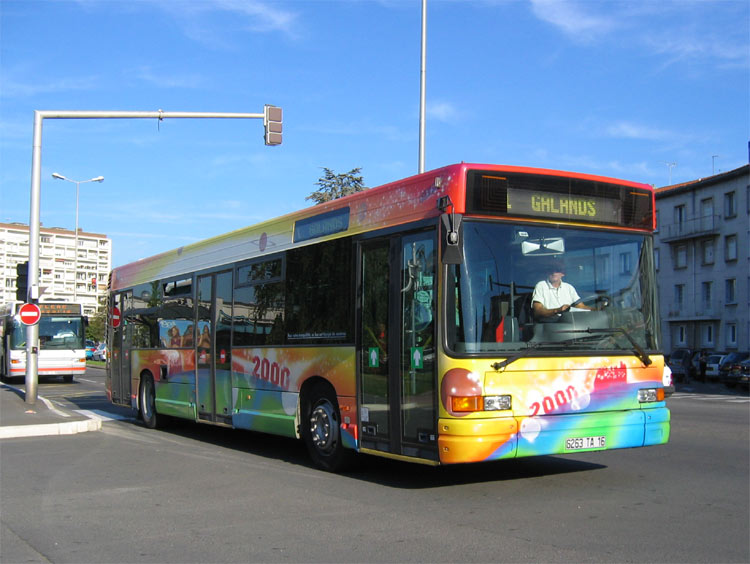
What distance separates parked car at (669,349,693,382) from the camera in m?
42.7

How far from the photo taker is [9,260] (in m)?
148

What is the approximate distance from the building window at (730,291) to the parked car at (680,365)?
1281cm

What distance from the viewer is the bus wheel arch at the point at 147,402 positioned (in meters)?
15.5

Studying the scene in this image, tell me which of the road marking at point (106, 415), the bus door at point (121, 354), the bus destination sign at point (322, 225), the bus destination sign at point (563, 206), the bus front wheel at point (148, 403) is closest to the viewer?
the bus destination sign at point (563, 206)

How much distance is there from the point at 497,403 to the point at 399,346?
1.21 m

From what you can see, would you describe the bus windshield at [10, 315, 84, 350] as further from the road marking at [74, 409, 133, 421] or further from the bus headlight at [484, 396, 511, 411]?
the bus headlight at [484, 396, 511, 411]

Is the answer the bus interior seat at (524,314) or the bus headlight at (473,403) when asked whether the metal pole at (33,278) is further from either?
the bus interior seat at (524,314)

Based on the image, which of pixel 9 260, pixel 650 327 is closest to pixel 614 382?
pixel 650 327

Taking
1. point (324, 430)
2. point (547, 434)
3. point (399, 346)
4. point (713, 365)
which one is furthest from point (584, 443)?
point (713, 365)

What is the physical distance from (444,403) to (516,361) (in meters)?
0.79

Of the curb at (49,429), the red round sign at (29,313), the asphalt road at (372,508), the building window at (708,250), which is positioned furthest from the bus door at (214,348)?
the building window at (708,250)

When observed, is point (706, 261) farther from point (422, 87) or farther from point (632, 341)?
point (632, 341)

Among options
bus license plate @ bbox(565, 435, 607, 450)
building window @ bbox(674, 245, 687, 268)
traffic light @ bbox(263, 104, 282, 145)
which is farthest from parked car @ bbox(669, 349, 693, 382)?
bus license plate @ bbox(565, 435, 607, 450)

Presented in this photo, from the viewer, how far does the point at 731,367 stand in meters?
36.8
